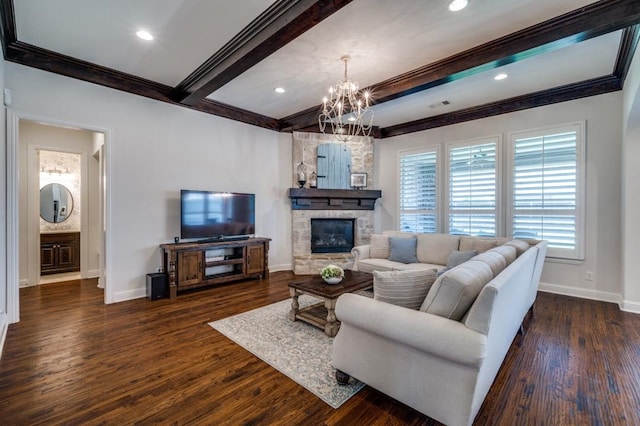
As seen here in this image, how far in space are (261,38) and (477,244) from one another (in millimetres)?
3742

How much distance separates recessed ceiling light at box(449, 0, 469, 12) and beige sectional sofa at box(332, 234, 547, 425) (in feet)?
6.91

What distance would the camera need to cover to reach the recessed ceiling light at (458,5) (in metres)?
2.41

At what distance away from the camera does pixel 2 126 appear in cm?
307

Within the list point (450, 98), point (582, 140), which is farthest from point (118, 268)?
point (582, 140)

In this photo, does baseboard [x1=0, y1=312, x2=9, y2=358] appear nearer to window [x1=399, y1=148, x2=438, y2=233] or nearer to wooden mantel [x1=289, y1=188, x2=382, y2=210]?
wooden mantel [x1=289, y1=188, x2=382, y2=210]

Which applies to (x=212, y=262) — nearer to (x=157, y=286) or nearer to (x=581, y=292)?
(x=157, y=286)

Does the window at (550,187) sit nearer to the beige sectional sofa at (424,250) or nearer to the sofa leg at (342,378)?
the beige sectional sofa at (424,250)

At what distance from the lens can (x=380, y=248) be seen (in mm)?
4867

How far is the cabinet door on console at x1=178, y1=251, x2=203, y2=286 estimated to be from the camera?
4238 millimetres

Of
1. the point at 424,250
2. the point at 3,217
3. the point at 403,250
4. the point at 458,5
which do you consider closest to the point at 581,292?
the point at 424,250

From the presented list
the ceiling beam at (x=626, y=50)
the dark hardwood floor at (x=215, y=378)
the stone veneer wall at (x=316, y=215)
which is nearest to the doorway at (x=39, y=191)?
the dark hardwood floor at (x=215, y=378)

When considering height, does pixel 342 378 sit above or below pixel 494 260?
below

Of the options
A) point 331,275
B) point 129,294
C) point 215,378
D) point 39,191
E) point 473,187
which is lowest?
point 215,378

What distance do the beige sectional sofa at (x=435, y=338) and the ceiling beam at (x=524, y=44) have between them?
7.27 ft
